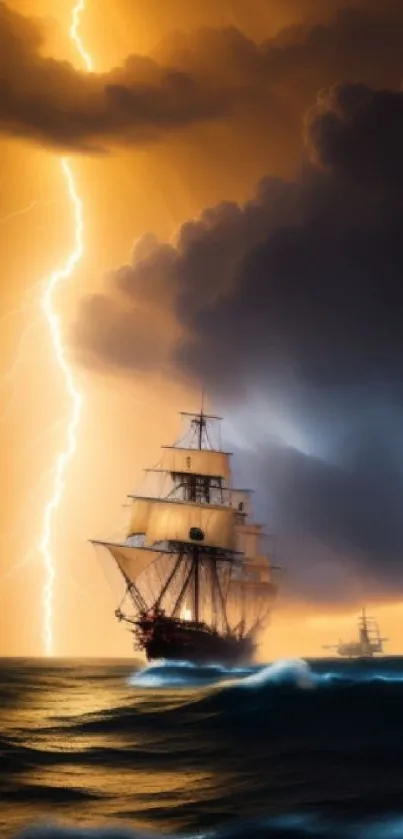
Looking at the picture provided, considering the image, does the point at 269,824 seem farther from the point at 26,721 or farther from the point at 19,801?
the point at 26,721

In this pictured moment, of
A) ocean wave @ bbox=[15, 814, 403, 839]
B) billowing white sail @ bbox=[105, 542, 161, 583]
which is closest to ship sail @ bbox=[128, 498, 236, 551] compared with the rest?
billowing white sail @ bbox=[105, 542, 161, 583]

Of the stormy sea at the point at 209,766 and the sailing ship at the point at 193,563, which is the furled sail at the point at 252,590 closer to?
the sailing ship at the point at 193,563

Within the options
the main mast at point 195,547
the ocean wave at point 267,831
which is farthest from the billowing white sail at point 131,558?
the ocean wave at point 267,831

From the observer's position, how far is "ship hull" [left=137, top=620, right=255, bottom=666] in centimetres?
5256

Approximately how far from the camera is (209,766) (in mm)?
16438

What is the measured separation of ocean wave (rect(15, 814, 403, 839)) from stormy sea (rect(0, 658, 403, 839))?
0.02 meters

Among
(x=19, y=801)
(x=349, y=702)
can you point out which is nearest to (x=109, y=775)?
(x=19, y=801)

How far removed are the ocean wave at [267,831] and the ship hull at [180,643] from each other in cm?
4131

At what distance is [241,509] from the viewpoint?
6500cm

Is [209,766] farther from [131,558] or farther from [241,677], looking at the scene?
[131,558]

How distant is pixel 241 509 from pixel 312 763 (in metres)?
48.3

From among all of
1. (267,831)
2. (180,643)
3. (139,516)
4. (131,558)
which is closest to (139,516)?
(139,516)

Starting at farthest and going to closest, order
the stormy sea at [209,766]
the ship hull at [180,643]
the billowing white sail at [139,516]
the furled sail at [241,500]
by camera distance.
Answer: the furled sail at [241,500] → the billowing white sail at [139,516] → the ship hull at [180,643] → the stormy sea at [209,766]

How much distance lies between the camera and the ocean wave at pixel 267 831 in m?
11.1
